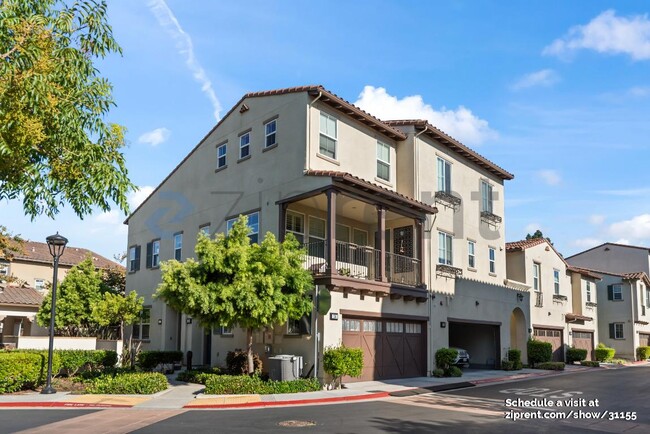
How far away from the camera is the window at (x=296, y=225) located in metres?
22.4

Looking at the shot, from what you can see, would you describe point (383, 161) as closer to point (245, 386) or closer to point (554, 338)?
point (245, 386)

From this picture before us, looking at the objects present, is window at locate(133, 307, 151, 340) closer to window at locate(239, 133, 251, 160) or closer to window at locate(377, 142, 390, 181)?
window at locate(239, 133, 251, 160)

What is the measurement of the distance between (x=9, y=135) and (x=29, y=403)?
743 cm

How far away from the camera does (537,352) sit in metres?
30.9

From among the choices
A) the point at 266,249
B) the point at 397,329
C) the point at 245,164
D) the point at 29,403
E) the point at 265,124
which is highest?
the point at 265,124

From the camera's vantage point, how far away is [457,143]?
1075 inches

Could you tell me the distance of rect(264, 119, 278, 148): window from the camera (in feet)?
75.0

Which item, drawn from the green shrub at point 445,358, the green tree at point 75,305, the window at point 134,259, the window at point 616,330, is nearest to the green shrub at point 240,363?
the green shrub at point 445,358

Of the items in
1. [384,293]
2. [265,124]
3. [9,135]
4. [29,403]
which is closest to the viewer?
[9,135]

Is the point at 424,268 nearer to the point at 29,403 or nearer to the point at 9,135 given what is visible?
the point at 29,403

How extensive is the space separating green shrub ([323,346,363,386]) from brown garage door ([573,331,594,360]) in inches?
983

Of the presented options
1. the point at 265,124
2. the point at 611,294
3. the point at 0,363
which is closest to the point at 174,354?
the point at 0,363

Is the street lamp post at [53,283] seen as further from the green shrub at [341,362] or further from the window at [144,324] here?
the window at [144,324]

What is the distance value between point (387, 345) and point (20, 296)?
2570cm
